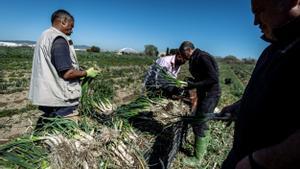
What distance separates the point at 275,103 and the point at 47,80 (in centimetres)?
249

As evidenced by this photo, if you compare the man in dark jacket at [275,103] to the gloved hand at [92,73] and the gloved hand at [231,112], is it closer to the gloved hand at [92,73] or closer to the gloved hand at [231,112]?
the gloved hand at [231,112]

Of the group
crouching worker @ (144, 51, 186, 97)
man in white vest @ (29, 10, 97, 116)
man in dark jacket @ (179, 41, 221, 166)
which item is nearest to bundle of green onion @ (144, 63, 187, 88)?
crouching worker @ (144, 51, 186, 97)

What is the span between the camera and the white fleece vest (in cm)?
317

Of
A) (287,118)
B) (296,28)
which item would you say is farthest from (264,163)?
(296,28)

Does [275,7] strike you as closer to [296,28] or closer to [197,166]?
[296,28]

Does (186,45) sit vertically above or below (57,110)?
above

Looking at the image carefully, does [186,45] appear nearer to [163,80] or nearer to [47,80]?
[163,80]

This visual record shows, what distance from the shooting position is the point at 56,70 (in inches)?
126

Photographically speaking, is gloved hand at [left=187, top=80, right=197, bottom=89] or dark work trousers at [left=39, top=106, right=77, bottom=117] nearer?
dark work trousers at [left=39, top=106, right=77, bottom=117]

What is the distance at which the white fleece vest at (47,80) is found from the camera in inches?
125

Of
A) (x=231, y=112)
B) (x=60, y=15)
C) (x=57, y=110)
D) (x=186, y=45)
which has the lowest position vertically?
(x=57, y=110)

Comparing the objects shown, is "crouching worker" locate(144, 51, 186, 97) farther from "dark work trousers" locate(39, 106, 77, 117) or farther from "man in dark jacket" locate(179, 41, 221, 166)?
"dark work trousers" locate(39, 106, 77, 117)

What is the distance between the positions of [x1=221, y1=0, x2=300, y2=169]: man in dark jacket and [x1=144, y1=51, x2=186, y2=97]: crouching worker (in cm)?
323

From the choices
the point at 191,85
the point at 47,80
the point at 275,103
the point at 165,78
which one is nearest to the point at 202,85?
the point at 191,85
